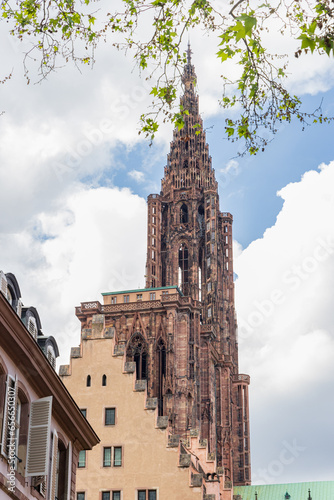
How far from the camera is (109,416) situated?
48.7 meters

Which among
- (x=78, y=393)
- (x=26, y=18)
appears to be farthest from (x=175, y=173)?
(x=26, y=18)

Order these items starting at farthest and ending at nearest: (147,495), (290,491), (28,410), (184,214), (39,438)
Result: (184,214)
(290,491)
(147,495)
(28,410)
(39,438)

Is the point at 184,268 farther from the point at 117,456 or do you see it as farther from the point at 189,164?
the point at 117,456

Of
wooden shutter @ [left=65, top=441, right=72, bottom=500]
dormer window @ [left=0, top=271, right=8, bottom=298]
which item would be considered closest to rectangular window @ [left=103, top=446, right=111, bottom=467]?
wooden shutter @ [left=65, top=441, right=72, bottom=500]

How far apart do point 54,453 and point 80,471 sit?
1687cm

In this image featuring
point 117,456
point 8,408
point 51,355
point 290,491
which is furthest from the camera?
point 290,491

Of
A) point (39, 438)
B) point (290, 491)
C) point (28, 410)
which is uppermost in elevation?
point (290, 491)

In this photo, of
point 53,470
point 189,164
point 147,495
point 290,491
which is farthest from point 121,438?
point 189,164

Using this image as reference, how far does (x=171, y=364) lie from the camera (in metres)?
106

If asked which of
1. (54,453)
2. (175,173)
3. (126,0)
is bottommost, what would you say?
(54,453)

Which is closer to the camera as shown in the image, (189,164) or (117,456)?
(117,456)

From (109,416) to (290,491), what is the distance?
80.4m

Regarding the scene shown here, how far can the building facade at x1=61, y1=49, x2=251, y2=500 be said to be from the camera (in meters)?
106

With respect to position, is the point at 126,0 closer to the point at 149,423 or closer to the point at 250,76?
the point at 250,76
